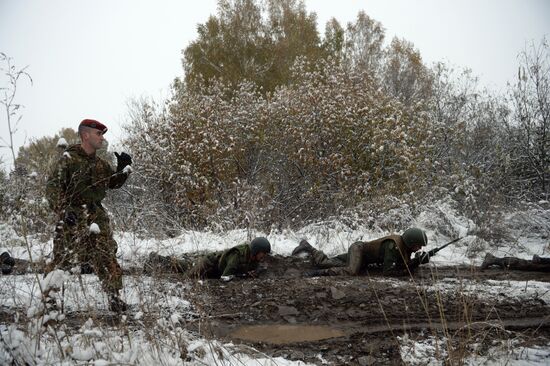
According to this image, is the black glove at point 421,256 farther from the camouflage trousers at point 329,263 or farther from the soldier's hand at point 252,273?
the soldier's hand at point 252,273

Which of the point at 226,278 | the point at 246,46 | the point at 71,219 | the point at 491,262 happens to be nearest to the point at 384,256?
the point at 491,262

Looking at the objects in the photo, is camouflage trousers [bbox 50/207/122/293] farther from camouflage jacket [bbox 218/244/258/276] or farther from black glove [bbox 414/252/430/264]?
black glove [bbox 414/252/430/264]

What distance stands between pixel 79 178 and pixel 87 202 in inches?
10.5

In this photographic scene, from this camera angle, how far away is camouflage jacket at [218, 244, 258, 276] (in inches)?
193

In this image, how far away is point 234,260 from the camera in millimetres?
4922

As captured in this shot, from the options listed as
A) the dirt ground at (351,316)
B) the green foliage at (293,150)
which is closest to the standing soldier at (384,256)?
the dirt ground at (351,316)

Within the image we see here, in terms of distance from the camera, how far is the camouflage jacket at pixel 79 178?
10.4ft

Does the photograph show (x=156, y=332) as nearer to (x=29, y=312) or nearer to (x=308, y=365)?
(x=29, y=312)

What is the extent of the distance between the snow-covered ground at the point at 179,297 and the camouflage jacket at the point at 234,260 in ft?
2.18

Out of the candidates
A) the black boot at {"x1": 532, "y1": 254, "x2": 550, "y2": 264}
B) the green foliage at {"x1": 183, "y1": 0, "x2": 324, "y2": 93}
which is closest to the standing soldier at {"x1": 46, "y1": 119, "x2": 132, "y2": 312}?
the black boot at {"x1": 532, "y1": 254, "x2": 550, "y2": 264}

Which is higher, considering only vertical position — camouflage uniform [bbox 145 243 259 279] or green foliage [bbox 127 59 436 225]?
green foliage [bbox 127 59 436 225]

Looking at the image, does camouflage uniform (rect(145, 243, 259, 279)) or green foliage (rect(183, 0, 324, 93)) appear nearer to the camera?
camouflage uniform (rect(145, 243, 259, 279))

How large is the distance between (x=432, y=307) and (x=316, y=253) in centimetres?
209

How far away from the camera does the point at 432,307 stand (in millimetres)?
3926
